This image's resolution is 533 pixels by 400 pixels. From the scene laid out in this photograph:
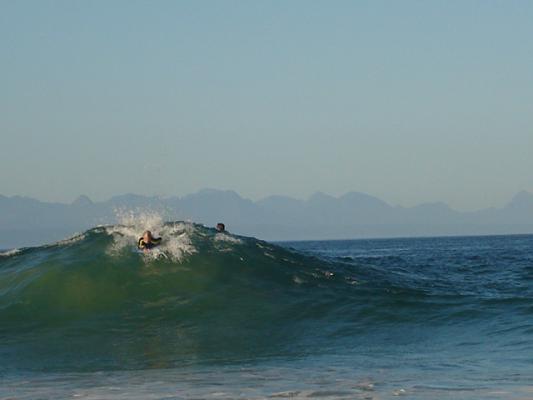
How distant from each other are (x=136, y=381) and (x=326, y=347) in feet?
15.8

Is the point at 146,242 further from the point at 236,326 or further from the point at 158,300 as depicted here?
the point at 236,326

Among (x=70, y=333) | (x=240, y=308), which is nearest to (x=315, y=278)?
(x=240, y=308)

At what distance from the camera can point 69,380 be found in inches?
507

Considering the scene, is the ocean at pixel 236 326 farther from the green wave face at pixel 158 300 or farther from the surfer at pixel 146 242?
the surfer at pixel 146 242

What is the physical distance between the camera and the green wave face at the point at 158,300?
16250mm

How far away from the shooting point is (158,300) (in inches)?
851

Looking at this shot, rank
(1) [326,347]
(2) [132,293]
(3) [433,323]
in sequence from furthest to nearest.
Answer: (2) [132,293] → (3) [433,323] → (1) [326,347]

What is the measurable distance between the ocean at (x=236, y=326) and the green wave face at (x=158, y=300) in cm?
6

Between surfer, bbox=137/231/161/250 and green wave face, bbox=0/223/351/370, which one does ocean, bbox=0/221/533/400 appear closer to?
green wave face, bbox=0/223/351/370

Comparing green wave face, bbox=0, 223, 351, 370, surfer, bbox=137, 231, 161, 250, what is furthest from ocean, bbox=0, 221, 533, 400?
surfer, bbox=137, 231, 161, 250

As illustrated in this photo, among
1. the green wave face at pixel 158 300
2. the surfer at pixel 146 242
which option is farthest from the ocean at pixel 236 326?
the surfer at pixel 146 242

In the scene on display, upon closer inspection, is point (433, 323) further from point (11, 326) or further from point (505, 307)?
point (11, 326)

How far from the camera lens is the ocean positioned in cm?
1159

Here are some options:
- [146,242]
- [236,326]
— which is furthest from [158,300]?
[146,242]
